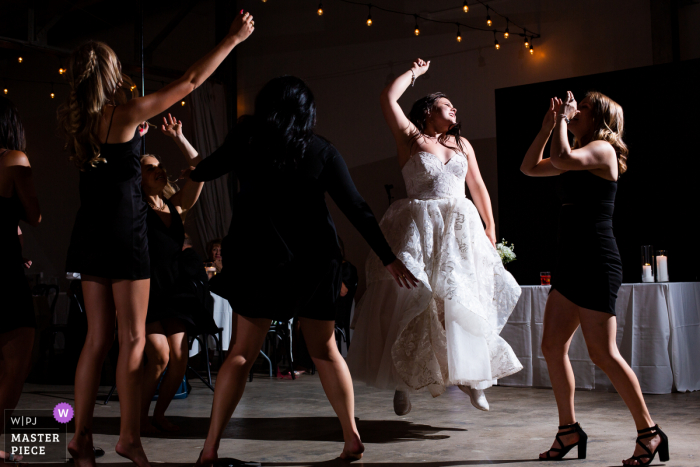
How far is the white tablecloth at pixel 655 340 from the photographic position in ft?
15.4

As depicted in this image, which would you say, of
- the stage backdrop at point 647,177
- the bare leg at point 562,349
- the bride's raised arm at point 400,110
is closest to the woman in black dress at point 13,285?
the bride's raised arm at point 400,110

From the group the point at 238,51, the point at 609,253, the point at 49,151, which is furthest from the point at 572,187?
the point at 49,151

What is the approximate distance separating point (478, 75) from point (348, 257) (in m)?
3.03

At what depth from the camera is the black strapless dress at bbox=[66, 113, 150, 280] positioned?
7.39ft

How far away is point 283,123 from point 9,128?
106 cm

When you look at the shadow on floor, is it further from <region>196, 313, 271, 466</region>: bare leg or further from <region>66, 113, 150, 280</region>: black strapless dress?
<region>66, 113, 150, 280</region>: black strapless dress

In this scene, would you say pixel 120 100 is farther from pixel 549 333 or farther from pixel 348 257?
pixel 348 257

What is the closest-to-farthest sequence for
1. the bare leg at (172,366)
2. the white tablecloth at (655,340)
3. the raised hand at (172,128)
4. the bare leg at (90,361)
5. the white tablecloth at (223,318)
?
the bare leg at (90,361)
the raised hand at (172,128)
the bare leg at (172,366)
the white tablecloth at (655,340)
the white tablecloth at (223,318)

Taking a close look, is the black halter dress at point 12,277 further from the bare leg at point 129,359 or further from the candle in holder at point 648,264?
the candle in holder at point 648,264

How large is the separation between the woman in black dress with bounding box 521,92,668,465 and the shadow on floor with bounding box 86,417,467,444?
2.36 feet

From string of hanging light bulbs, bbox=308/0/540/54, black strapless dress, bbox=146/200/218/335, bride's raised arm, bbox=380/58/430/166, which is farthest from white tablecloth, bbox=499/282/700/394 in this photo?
string of hanging light bulbs, bbox=308/0/540/54

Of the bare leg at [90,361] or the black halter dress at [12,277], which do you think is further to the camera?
the black halter dress at [12,277]

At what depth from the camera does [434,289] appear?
10.6ft

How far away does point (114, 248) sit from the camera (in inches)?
88.7
